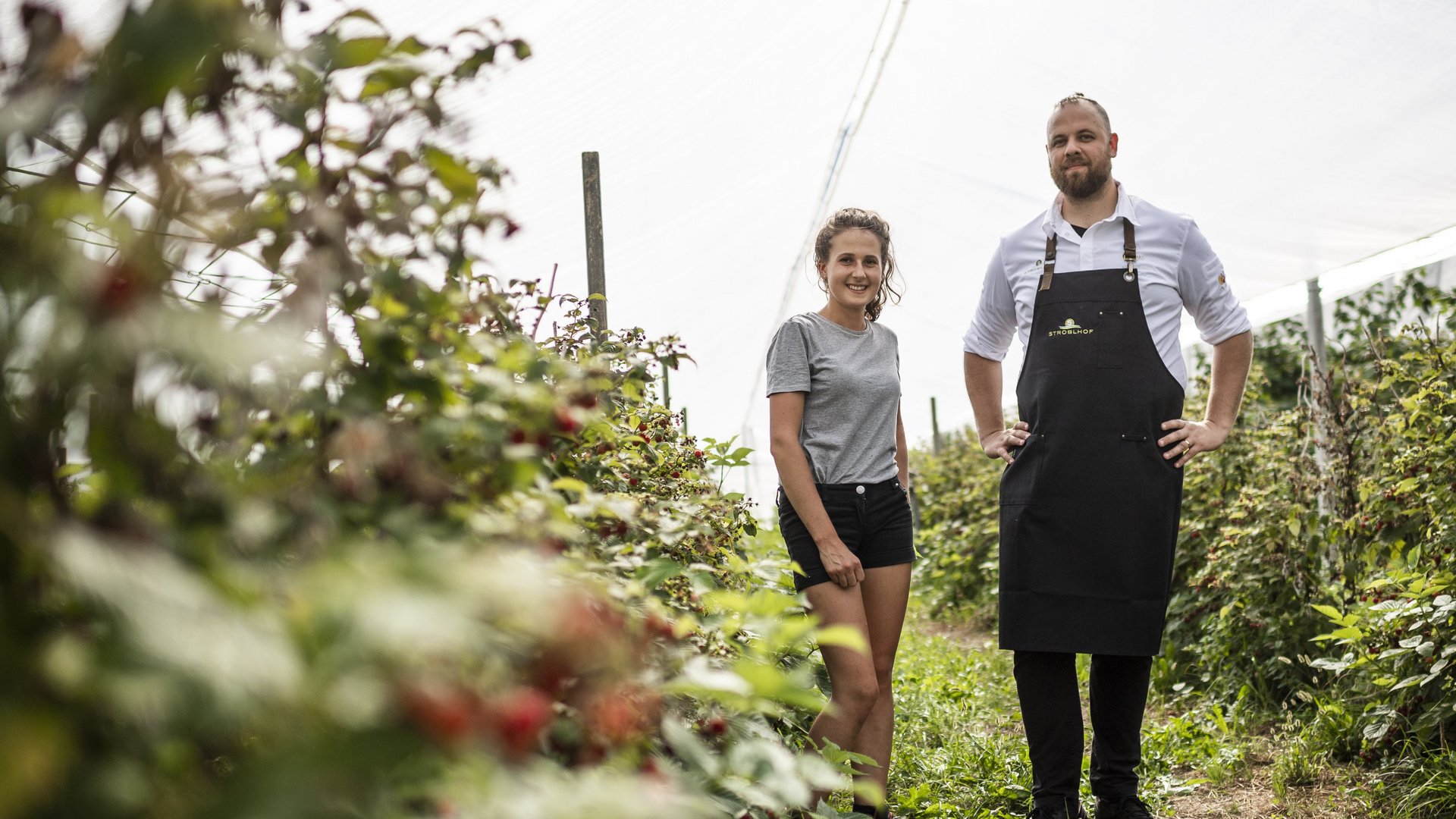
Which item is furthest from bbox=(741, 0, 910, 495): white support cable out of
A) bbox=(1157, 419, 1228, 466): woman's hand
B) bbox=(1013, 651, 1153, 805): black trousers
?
bbox=(1013, 651, 1153, 805): black trousers

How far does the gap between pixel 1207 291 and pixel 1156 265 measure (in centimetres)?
18

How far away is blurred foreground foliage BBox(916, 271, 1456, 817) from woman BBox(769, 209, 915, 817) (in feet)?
4.63

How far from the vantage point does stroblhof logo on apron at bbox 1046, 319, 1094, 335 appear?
2689 millimetres

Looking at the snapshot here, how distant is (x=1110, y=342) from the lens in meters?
2.66

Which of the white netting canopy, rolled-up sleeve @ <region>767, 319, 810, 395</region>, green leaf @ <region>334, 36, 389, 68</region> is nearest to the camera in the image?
green leaf @ <region>334, 36, 389, 68</region>

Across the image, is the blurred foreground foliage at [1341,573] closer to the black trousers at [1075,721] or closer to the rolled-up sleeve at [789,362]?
the black trousers at [1075,721]

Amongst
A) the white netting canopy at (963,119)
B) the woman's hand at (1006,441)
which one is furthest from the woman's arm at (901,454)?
the white netting canopy at (963,119)

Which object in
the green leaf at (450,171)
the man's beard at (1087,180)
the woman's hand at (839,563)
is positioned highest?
the man's beard at (1087,180)

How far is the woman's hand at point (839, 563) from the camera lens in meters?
2.49

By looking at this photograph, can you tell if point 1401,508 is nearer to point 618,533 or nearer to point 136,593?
point 618,533

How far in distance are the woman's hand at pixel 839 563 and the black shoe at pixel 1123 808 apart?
93 cm

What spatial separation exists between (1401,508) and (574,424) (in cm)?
322

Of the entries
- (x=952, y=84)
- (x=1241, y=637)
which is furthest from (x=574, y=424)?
(x=952, y=84)

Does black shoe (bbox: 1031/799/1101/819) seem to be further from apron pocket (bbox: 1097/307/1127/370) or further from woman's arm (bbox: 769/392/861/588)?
apron pocket (bbox: 1097/307/1127/370)
